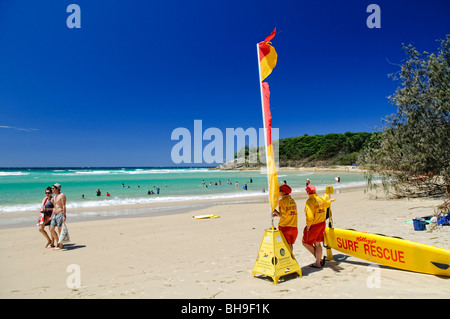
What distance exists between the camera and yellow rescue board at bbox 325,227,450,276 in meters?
3.91

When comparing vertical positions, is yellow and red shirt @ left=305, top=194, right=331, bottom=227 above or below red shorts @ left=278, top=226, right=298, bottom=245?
above

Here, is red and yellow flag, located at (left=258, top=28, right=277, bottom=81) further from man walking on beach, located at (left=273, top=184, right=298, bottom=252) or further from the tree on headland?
the tree on headland

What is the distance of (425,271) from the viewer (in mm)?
4020

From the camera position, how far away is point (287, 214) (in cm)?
434

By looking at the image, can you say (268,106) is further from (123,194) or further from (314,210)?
(123,194)

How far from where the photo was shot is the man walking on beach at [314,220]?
14.6 ft

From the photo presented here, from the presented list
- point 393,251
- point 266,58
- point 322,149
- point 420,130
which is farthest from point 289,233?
point 322,149

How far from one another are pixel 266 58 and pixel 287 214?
8.95 ft

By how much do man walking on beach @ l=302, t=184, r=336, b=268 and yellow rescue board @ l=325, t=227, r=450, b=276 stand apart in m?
0.65

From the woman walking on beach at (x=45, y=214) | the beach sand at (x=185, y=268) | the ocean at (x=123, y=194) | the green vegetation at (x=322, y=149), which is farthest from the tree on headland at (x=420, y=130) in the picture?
the green vegetation at (x=322, y=149)

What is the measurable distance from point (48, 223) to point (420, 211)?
41.6 ft

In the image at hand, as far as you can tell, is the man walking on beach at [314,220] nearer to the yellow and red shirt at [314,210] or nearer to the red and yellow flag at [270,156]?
the yellow and red shirt at [314,210]

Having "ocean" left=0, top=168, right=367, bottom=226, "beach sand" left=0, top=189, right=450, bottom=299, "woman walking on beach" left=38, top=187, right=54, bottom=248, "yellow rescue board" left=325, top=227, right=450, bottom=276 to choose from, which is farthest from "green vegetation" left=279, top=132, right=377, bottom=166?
"woman walking on beach" left=38, top=187, right=54, bottom=248
